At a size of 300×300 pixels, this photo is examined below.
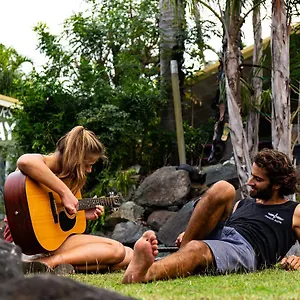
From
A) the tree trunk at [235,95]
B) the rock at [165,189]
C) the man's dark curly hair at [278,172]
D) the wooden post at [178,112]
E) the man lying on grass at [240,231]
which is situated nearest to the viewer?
the man lying on grass at [240,231]

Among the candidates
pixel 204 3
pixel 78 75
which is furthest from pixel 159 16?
pixel 204 3

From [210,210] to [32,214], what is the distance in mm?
1404

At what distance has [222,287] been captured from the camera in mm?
3344

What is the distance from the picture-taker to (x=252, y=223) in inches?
184

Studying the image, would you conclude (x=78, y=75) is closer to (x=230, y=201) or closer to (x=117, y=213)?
(x=117, y=213)

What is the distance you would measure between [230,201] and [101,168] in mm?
8012

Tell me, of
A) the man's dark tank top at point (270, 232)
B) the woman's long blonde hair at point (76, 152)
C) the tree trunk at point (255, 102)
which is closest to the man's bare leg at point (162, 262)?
the man's dark tank top at point (270, 232)

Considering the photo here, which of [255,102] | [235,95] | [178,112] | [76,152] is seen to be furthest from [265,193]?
[178,112]

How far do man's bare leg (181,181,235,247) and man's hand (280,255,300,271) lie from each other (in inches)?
22.1

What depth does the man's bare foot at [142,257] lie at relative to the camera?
3574 millimetres

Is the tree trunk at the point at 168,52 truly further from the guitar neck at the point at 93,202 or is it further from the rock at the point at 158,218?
the guitar neck at the point at 93,202

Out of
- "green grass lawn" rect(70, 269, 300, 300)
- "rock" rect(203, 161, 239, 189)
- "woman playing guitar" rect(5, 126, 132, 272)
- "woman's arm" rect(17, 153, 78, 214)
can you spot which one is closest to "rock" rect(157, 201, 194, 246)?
"rock" rect(203, 161, 239, 189)

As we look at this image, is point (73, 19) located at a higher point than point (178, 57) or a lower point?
higher

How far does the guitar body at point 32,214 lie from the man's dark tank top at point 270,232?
4.42 ft
